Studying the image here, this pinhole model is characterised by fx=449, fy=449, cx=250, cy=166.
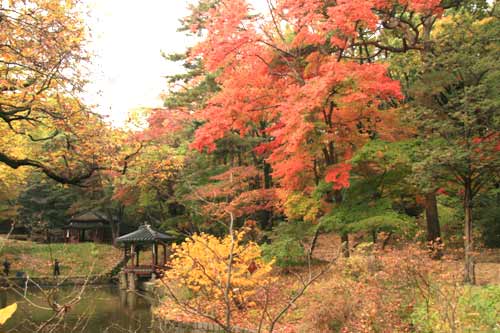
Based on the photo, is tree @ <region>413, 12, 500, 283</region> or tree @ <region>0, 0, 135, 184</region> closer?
tree @ <region>0, 0, 135, 184</region>

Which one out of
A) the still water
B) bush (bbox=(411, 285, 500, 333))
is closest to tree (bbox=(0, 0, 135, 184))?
the still water

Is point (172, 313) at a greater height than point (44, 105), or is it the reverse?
point (44, 105)

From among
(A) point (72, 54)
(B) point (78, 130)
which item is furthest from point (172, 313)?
(A) point (72, 54)

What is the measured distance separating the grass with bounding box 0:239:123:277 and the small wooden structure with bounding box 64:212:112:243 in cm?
218

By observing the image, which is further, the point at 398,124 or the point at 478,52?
the point at 398,124

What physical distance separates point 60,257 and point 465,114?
23588mm

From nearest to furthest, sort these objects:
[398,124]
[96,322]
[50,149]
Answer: [50,149], [398,124], [96,322]

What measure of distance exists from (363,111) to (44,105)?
802 cm

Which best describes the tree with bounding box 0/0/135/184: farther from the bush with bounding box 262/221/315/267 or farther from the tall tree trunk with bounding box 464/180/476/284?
the bush with bounding box 262/221/315/267

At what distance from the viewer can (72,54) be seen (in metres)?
5.44

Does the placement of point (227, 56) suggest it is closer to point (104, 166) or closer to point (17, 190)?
point (104, 166)

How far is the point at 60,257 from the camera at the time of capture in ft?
84.7

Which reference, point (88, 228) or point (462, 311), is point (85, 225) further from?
point (462, 311)

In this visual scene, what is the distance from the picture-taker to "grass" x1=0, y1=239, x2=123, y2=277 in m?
24.9
